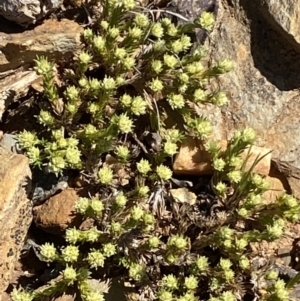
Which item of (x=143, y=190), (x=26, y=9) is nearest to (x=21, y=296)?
(x=143, y=190)

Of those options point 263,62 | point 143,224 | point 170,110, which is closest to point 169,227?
point 143,224

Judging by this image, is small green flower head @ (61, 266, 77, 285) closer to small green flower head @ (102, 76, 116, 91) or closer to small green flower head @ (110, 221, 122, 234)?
small green flower head @ (110, 221, 122, 234)

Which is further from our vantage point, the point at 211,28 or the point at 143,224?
the point at 211,28

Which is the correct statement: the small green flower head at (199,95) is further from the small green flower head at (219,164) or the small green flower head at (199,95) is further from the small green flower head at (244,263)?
the small green flower head at (244,263)

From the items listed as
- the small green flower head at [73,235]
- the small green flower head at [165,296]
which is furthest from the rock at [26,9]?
the small green flower head at [165,296]

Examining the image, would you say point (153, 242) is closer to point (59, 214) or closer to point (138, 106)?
point (59, 214)

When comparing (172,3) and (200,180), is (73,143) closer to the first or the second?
(200,180)

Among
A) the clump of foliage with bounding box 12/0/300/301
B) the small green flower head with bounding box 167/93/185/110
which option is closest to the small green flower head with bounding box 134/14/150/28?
the clump of foliage with bounding box 12/0/300/301

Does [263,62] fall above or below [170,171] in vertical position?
above
